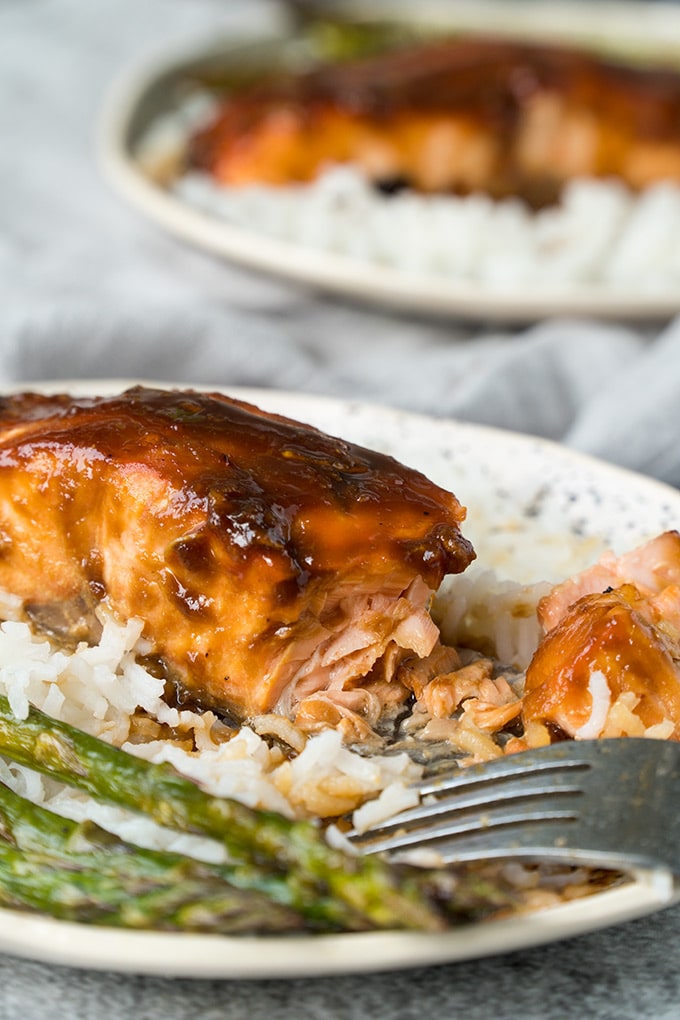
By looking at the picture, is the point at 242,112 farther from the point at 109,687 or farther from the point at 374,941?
the point at 374,941

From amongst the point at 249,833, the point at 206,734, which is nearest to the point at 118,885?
the point at 249,833

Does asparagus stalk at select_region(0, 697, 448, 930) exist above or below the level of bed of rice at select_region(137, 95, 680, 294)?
below

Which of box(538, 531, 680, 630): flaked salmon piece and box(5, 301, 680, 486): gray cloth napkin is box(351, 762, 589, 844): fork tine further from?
box(5, 301, 680, 486): gray cloth napkin

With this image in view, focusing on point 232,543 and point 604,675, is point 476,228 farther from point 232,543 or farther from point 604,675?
point 604,675

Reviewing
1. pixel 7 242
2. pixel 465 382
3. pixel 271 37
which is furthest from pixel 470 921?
pixel 271 37

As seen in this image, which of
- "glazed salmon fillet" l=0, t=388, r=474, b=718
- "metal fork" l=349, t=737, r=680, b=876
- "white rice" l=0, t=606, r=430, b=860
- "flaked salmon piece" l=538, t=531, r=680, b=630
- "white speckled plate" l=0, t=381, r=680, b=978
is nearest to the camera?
"white speckled plate" l=0, t=381, r=680, b=978

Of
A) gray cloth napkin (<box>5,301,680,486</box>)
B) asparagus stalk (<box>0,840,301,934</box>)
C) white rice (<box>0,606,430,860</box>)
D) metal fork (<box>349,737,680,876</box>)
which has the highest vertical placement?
gray cloth napkin (<box>5,301,680,486</box>)

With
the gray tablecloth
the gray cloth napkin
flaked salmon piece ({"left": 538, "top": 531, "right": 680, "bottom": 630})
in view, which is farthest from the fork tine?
the gray cloth napkin
